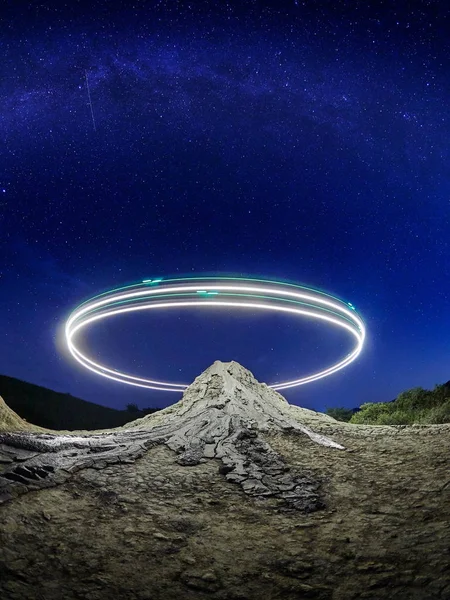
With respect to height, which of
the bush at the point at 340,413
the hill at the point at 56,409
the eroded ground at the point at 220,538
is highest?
the bush at the point at 340,413

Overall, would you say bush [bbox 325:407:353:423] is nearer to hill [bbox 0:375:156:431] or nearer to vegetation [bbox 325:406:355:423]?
vegetation [bbox 325:406:355:423]

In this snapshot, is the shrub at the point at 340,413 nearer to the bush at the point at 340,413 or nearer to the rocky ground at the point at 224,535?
the bush at the point at 340,413

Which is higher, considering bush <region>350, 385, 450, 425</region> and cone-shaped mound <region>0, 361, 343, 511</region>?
bush <region>350, 385, 450, 425</region>

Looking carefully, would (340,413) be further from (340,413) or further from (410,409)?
(410,409)

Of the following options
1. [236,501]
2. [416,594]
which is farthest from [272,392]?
[416,594]

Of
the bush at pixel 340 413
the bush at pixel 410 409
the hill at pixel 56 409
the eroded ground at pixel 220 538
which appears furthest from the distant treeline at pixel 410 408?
the hill at pixel 56 409

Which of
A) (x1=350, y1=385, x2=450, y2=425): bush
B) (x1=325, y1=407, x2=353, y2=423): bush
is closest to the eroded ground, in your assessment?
(x1=350, y1=385, x2=450, y2=425): bush
